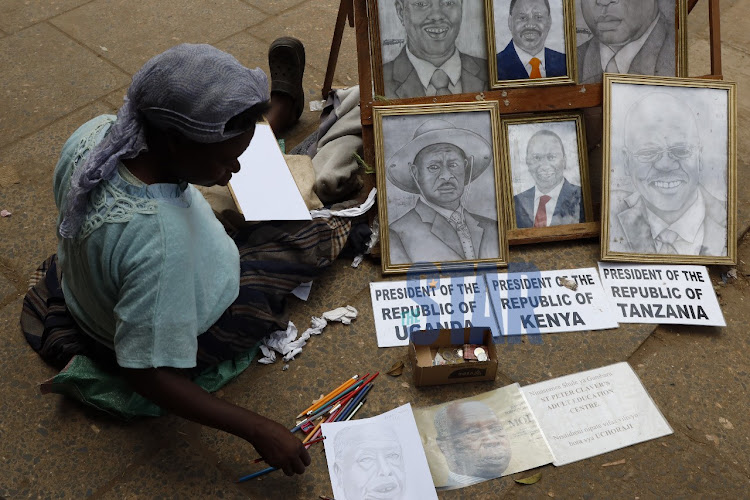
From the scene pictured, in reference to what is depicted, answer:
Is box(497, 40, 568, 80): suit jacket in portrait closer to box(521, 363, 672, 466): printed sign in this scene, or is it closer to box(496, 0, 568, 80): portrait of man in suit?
box(496, 0, 568, 80): portrait of man in suit


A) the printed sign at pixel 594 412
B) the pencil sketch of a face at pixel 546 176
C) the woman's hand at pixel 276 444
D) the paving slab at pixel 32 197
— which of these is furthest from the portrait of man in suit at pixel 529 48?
the paving slab at pixel 32 197

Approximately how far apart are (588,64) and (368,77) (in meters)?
0.93

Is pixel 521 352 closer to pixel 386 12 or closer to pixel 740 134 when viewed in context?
pixel 386 12

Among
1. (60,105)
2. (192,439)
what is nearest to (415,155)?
(192,439)

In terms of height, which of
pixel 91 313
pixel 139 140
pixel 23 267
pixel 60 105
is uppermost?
pixel 139 140

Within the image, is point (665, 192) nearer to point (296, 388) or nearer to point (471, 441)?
point (471, 441)

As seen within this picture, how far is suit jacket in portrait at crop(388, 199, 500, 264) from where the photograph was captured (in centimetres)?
284

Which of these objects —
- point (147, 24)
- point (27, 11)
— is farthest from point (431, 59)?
point (27, 11)

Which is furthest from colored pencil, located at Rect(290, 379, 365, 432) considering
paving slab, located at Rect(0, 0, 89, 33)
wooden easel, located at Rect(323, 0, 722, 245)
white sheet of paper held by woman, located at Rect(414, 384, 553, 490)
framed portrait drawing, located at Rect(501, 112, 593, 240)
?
paving slab, located at Rect(0, 0, 89, 33)

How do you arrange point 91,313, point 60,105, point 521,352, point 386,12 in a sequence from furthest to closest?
point 60,105, point 386,12, point 521,352, point 91,313

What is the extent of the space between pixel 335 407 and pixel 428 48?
1463mm

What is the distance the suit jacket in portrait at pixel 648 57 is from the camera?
9.66 feet

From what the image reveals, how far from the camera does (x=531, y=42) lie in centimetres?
286

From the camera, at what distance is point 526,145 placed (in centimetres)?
297
